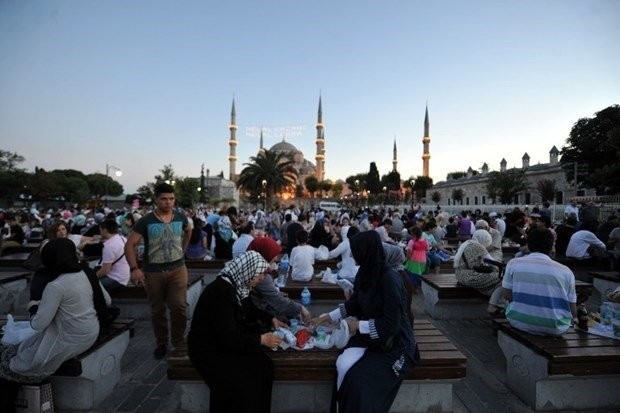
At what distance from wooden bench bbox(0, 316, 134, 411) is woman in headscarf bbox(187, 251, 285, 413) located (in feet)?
4.13

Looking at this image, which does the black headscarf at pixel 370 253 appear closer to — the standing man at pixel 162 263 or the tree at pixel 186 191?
the standing man at pixel 162 263

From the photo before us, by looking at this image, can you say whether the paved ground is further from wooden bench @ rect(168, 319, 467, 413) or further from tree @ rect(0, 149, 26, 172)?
tree @ rect(0, 149, 26, 172)

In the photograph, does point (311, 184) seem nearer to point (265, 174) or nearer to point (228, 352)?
point (265, 174)

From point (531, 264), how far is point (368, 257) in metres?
1.85

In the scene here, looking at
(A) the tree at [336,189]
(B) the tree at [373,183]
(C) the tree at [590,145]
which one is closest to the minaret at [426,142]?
(B) the tree at [373,183]

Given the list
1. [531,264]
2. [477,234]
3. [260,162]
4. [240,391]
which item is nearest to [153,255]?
[240,391]

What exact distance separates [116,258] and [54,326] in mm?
2494

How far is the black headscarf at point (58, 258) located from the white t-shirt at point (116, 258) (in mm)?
2318

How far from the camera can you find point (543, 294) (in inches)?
137

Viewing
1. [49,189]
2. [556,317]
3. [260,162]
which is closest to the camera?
[556,317]

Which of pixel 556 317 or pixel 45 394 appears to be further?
pixel 556 317

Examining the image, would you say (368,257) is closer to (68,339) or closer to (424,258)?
(68,339)

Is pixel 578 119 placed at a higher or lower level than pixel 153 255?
higher

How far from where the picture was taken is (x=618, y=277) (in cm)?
656
